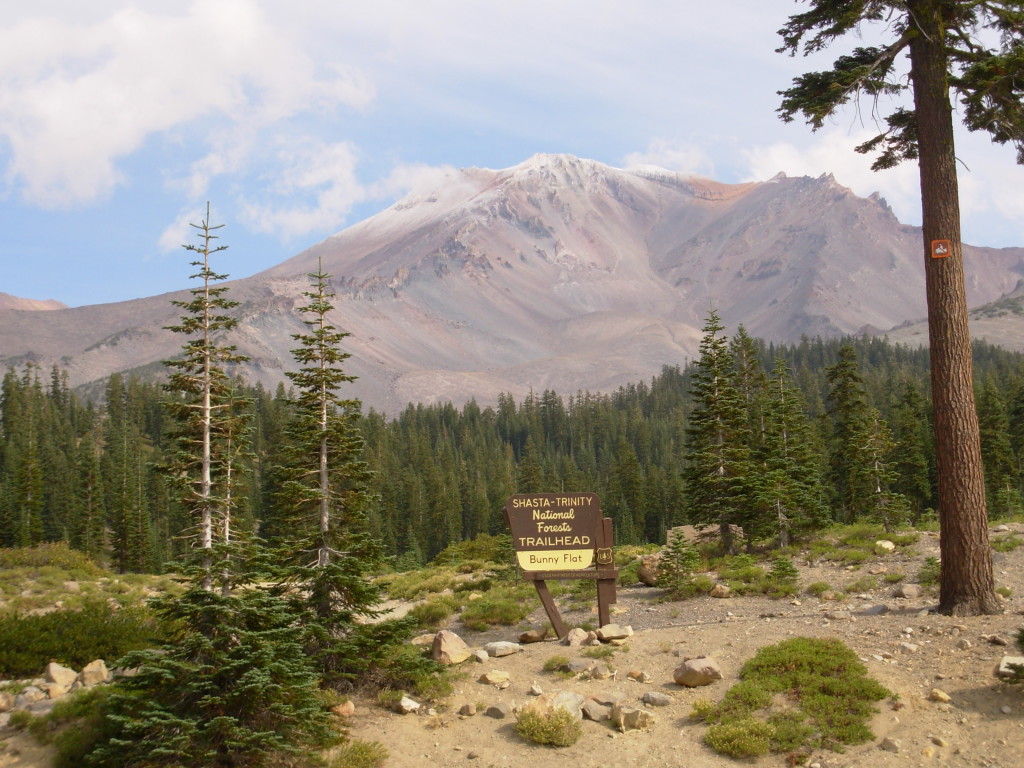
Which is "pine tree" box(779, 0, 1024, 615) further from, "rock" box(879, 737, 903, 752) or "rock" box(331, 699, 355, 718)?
"rock" box(331, 699, 355, 718)

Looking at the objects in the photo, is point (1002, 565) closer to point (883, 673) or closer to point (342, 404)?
point (883, 673)

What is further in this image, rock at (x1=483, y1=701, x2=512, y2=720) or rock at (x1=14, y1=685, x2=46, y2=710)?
rock at (x1=14, y1=685, x2=46, y2=710)

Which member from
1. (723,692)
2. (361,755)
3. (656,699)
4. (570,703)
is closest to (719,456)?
(723,692)

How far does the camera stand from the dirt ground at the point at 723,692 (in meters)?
9.71

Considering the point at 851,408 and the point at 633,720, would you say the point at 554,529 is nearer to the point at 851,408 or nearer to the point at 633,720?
the point at 633,720

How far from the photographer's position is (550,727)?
423 inches

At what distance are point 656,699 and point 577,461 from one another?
135 metres

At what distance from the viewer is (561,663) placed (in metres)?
13.5

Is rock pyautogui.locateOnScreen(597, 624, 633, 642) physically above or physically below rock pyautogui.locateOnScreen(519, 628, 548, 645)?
above

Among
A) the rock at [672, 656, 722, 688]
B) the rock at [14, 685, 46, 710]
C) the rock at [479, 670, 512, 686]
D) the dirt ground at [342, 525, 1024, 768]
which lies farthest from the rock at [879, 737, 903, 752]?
the rock at [14, 685, 46, 710]

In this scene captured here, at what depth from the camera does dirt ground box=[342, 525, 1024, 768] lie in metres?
9.70

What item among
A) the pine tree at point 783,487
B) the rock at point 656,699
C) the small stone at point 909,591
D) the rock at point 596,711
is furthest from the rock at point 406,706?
the pine tree at point 783,487

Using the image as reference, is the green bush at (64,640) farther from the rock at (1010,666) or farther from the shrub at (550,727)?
the rock at (1010,666)

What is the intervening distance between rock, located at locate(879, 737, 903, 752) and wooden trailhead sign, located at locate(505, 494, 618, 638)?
626cm
